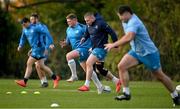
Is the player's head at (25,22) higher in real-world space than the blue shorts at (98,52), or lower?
higher

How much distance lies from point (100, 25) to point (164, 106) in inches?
168

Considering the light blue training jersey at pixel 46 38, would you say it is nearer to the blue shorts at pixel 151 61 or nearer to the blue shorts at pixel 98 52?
the blue shorts at pixel 98 52

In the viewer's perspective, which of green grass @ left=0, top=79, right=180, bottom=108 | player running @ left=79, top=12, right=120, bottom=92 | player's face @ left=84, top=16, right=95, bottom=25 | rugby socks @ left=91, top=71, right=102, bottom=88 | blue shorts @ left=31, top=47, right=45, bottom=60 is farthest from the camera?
blue shorts @ left=31, top=47, right=45, bottom=60

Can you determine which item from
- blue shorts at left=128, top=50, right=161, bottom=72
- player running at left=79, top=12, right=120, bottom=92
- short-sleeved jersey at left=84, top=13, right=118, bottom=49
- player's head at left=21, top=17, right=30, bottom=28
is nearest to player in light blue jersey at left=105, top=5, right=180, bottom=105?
blue shorts at left=128, top=50, right=161, bottom=72

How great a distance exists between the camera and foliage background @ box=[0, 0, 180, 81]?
1286 inches

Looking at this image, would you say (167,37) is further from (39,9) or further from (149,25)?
(39,9)

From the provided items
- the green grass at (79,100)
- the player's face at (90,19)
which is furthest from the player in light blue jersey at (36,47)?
the player's face at (90,19)

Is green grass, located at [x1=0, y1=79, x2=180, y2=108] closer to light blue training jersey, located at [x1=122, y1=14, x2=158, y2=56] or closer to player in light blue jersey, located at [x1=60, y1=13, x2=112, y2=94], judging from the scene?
light blue training jersey, located at [x1=122, y1=14, x2=158, y2=56]

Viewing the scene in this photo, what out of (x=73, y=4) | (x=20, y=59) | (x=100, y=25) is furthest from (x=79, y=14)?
(x=100, y=25)

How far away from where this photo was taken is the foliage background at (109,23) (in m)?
32.7

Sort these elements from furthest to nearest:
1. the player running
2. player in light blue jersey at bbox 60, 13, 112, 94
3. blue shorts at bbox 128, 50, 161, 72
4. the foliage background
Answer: the foliage background
player in light blue jersey at bbox 60, 13, 112, 94
the player running
blue shorts at bbox 128, 50, 161, 72

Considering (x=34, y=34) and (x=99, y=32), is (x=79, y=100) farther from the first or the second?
(x=34, y=34)

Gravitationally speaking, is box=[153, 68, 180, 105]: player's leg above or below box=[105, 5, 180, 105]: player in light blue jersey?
below

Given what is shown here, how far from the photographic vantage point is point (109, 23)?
36094mm
